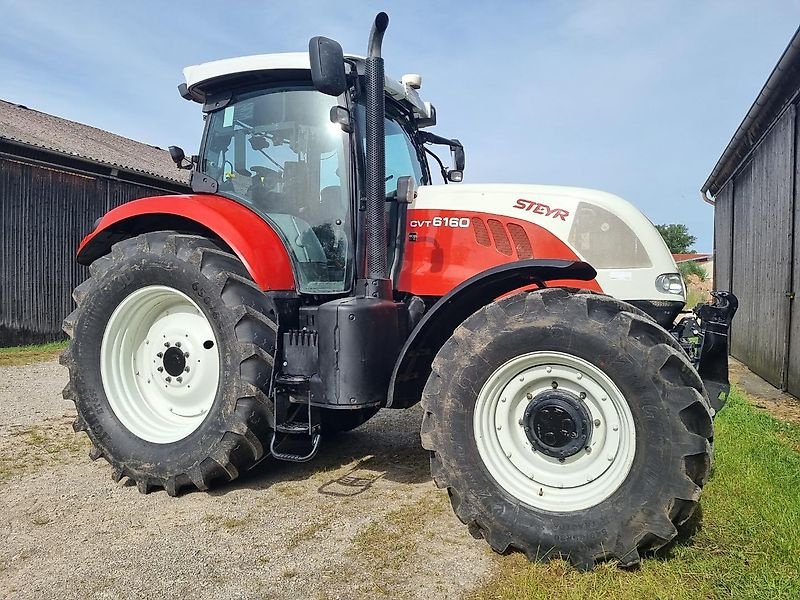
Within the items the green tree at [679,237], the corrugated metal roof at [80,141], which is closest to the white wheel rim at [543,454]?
the corrugated metal roof at [80,141]

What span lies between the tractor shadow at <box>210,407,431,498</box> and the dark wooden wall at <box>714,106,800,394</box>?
15.6ft

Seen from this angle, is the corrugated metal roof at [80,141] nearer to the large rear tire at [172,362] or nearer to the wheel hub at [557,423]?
the large rear tire at [172,362]

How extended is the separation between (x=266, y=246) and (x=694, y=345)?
2.49 metres

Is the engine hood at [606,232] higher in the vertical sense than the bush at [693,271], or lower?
lower

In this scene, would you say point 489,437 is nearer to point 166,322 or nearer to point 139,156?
point 166,322

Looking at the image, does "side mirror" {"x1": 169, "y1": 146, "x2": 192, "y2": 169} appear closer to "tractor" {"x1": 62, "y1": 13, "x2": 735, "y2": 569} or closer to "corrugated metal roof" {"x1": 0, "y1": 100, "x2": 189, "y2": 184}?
"tractor" {"x1": 62, "y1": 13, "x2": 735, "y2": 569}

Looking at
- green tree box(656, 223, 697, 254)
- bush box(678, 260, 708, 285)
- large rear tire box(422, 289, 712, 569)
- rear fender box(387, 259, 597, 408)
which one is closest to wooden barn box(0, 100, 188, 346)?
rear fender box(387, 259, 597, 408)

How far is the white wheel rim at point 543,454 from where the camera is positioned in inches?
108

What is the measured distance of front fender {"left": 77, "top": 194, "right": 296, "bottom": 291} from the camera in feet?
11.8

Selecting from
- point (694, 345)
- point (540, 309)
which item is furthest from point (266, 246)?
point (694, 345)

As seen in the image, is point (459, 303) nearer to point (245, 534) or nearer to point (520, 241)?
Result: point (520, 241)

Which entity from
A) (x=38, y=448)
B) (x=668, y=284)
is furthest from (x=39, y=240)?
(x=668, y=284)

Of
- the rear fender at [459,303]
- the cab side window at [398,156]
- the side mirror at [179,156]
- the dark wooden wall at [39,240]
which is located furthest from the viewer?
the dark wooden wall at [39,240]

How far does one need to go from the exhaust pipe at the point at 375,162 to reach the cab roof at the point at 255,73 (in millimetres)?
335
